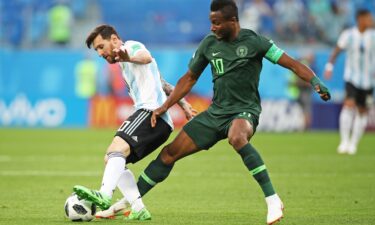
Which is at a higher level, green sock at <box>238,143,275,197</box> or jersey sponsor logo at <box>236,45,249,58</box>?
jersey sponsor logo at <box>236,45,249,58</box>

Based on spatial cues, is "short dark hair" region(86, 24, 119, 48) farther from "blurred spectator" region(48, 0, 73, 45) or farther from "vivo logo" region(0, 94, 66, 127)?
"blurred spectator" region(48, 0, 73, 45)

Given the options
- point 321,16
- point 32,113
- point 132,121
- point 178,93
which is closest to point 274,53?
point 178,93

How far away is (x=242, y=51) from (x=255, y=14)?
64.2 ft

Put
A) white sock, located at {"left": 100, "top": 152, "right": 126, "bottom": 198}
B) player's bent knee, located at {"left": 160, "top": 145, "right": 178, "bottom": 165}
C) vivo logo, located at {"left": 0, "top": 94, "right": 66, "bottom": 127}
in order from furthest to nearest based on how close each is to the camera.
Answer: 1. vivo logo, located at {"left": 0, "top": 94, "right": 66, "bottom": 127}
2. player's bent knee, located at {"left": 160, "top": 145, "right": 178, "bottom": 165}
3. white sock, located at {"left": 100, "top": 152, "right": 126, "bottom": 198}

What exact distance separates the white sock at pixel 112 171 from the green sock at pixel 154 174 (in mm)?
359

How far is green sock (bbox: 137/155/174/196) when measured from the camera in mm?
9039

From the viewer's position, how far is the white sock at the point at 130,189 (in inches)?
356

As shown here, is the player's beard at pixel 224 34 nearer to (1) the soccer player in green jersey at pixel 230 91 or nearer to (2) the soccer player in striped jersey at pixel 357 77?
(1) the soccer player in green jersey at pixel 230 91

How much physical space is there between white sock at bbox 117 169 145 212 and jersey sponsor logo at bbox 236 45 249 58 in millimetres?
1637

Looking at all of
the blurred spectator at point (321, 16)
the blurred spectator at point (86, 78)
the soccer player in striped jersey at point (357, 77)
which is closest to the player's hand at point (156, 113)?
the soccer player in striped jersey at point (357, 77)

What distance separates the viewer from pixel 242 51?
8.65m

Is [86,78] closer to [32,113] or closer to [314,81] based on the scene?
[32,113]

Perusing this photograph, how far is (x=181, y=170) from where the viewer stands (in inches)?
600

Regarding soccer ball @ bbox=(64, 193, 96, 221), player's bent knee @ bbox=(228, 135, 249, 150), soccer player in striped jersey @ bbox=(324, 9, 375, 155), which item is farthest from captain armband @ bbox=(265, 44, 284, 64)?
soccer player in striped jersey @ bbox=(324, 9, 375, 155)
